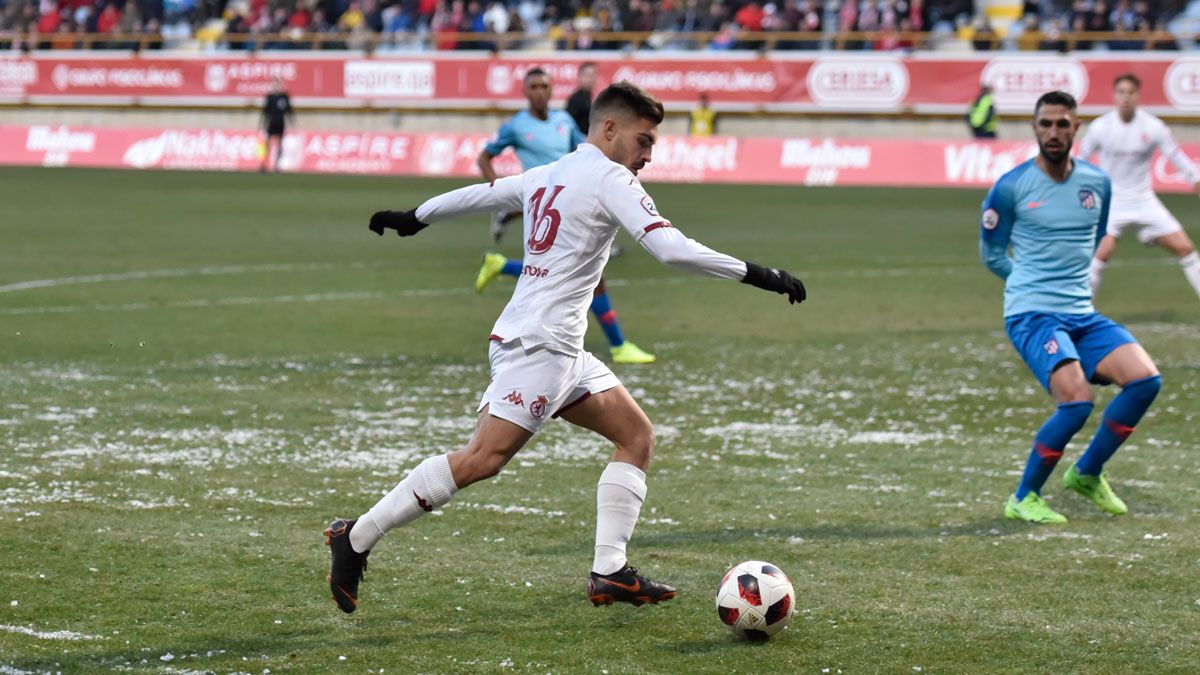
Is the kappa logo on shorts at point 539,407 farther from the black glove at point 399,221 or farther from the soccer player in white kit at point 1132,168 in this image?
the soccer player in white kit at point 1132,168

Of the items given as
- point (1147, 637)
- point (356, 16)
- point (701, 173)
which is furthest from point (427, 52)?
point (1147, 637)

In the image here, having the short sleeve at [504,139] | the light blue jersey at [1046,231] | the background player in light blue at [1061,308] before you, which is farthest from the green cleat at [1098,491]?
the short sleeve at [504,139]

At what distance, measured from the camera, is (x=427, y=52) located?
44.7m

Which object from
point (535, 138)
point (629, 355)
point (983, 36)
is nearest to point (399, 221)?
point (629, 355)

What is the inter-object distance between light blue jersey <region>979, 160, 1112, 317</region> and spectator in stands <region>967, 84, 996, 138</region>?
26.3 meters

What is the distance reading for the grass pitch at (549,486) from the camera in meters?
5.70

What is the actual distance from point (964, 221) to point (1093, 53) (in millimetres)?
11921

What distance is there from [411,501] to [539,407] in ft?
1.82

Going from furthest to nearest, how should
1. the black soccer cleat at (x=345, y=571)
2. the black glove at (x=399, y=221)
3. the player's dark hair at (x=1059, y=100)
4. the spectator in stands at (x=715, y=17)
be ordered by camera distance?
the spectator in stands at (x=715, y=17) → the player's dark hair at (x=1059, y=100) → the black glove at (x=399, y=221) → the black soccer cleat at (x=345, y=571)

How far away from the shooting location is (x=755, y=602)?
18.6 ft

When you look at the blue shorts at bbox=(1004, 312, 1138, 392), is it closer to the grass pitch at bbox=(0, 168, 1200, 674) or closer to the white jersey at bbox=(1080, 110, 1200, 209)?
the grass pitch at bbox=(0, 168, 1200, 674)

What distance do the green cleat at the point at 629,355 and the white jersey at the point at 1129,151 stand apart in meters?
4.81

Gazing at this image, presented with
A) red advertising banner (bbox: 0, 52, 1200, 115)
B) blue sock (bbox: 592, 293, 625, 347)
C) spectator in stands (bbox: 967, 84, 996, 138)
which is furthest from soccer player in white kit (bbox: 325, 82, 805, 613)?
A: red advertising banner (bbox: 0, 52, 1200, 115)

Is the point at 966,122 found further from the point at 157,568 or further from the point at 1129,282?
the point at 157,568
